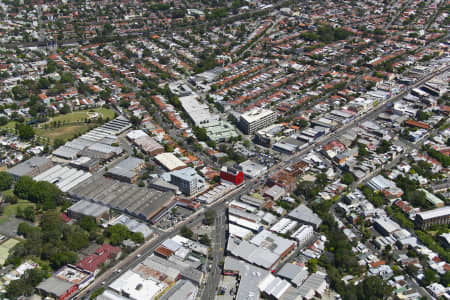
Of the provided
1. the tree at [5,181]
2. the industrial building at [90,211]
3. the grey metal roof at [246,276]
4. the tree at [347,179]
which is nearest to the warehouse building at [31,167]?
the tree at [5,181]

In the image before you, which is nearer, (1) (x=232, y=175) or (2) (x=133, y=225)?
(2) (x=133, y=225)

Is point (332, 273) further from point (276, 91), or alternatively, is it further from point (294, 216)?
point (276, 91)

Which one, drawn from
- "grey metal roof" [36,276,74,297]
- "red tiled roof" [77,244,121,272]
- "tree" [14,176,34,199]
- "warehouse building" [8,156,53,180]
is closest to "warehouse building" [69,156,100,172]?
"warehouse building" [8,156,53,180]

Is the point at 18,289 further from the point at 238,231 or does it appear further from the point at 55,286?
the point at 238,231

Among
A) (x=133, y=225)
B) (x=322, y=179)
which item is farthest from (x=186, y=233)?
(x=322, y=179)

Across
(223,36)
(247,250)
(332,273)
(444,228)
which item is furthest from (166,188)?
(223,36)

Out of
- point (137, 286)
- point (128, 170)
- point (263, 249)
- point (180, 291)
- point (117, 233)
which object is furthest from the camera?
point (128, 170)
